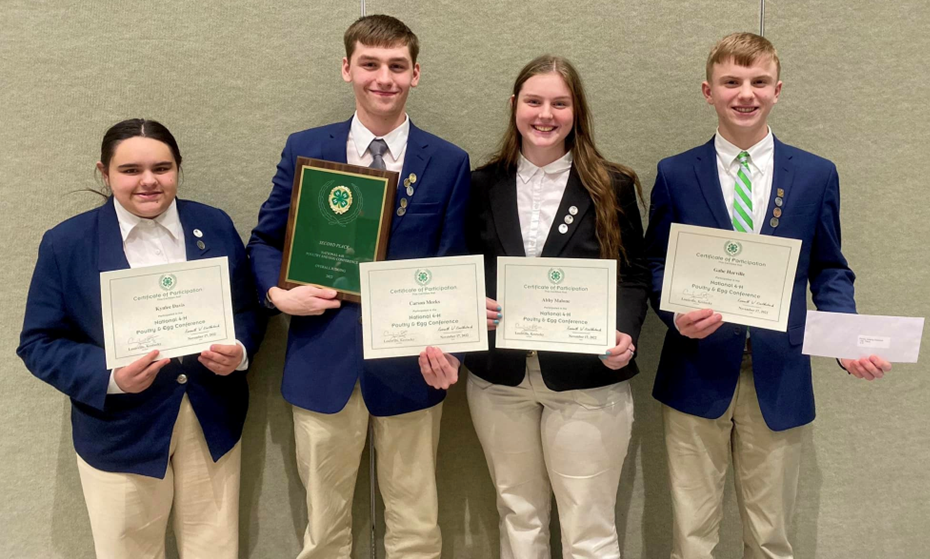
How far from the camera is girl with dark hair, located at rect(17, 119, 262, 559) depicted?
2029 mm

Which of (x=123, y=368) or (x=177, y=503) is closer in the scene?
(x=123, y=368)

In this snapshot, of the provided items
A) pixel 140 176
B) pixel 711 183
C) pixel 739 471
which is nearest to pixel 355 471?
pixel 140 176

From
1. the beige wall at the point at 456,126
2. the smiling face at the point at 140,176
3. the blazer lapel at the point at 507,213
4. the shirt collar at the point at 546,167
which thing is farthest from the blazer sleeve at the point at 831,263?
the smiling face at the point at 140,176

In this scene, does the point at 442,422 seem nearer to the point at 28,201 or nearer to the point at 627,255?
the point at 627,255

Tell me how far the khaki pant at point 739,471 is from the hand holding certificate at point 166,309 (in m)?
1.45

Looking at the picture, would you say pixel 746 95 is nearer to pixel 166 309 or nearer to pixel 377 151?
pixel 377 151

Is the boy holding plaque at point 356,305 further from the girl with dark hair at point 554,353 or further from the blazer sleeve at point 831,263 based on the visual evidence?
the blazer sleeve at point 831,263

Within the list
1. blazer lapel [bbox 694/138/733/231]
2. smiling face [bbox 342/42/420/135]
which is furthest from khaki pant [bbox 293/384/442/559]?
blazer lapel [bbox 694/138/733/231]

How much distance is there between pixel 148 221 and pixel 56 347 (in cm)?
44

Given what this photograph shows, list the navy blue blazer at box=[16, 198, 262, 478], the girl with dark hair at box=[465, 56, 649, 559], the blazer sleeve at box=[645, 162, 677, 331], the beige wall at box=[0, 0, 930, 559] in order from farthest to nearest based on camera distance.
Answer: the beige wall at box=[0, 0, 930, 559] < the blazer sleeve at box=[645, 162, 677, 331] < the girl with dark hair at box=[465, 56, 649, 559] < the navy blue blazer at box=[16, 198, 262, 478]

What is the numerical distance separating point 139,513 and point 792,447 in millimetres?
2012

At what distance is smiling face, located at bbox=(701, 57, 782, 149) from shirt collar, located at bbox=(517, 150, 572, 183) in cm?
50

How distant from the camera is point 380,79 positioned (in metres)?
2.12

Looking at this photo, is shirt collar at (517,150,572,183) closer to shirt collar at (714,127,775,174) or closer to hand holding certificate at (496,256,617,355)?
hand holding certificate at (496,256,617,355)
